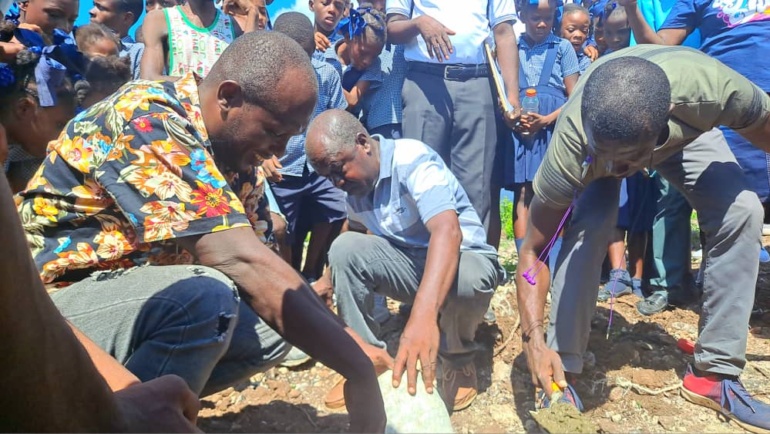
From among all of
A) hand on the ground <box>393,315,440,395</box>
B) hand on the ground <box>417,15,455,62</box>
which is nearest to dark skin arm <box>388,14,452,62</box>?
hand on the ground <box>417,15,455,62</box>

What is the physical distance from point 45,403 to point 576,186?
2307mm

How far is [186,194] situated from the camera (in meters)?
1.83

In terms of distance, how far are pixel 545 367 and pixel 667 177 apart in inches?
43.6

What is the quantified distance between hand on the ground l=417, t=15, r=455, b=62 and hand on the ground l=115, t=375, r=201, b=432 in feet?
9.95

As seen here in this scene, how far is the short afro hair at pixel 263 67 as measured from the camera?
6.70ft

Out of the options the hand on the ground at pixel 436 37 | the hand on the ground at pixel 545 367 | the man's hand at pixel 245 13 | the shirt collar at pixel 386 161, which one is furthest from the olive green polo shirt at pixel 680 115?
the man's hand at pixel 245 13

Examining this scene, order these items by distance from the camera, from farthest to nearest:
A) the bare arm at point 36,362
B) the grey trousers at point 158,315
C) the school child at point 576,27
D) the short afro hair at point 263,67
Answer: the school child at point 576,27
the short afro hair at point 263,67
the grey trousers at point 158,315
the bare arm at point 36,362

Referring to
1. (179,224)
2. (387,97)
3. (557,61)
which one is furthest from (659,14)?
(179,224)

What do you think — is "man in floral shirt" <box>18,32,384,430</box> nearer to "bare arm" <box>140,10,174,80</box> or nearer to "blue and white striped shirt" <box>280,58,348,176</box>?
"bare arm" <box>140,10,174,80</box>

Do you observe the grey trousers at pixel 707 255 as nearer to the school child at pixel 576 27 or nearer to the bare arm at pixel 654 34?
the bare arm at pixel 654 34

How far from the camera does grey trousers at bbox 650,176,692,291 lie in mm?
4133

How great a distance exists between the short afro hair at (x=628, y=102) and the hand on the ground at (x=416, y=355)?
1001mm

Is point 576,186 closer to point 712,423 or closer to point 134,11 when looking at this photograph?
point 712,423

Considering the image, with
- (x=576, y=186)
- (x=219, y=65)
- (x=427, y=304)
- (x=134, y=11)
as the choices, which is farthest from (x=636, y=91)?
(x=134, y=11)
